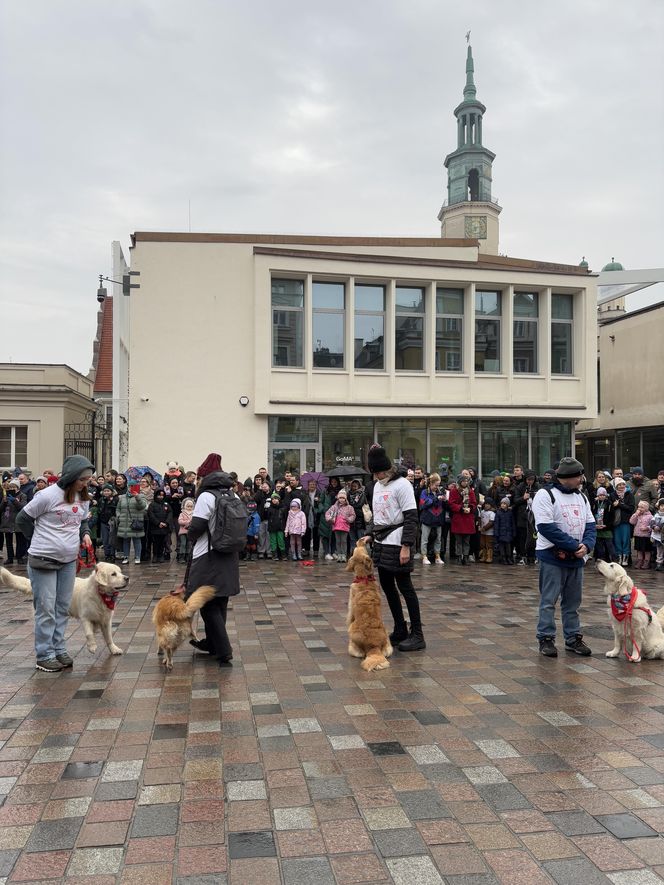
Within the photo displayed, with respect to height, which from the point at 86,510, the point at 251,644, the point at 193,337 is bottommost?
the point at 251,644

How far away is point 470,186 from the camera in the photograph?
7831 cm

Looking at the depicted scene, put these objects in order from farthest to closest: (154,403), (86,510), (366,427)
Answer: (366,427), (154,403), (86,510)

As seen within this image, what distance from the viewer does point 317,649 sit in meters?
7.02

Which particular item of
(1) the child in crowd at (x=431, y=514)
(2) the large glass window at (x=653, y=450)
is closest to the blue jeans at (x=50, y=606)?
(1) the child in crowd at (x=431, y=514)

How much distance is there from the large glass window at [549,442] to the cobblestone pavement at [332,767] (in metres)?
15.7

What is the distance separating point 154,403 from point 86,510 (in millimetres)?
13375

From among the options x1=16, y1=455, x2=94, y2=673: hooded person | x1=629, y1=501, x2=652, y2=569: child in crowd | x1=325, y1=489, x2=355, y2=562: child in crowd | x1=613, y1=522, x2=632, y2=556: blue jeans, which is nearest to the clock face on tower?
x1=629, y1=501, x2=652, y2=569: child in crowd

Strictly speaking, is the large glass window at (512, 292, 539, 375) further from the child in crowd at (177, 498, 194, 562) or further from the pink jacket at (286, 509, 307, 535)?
the child in crowd at (177, 498, 194, 562)

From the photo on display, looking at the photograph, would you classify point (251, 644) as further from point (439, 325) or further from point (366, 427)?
point (439, 325)

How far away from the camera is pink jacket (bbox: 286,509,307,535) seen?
47.5ft

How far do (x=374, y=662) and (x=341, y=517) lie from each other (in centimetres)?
824

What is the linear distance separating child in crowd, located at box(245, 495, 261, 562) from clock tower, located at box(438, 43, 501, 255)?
63873 millimetres

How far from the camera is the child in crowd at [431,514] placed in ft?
47.5

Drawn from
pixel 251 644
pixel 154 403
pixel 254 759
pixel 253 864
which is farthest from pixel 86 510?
pixel 154 403
